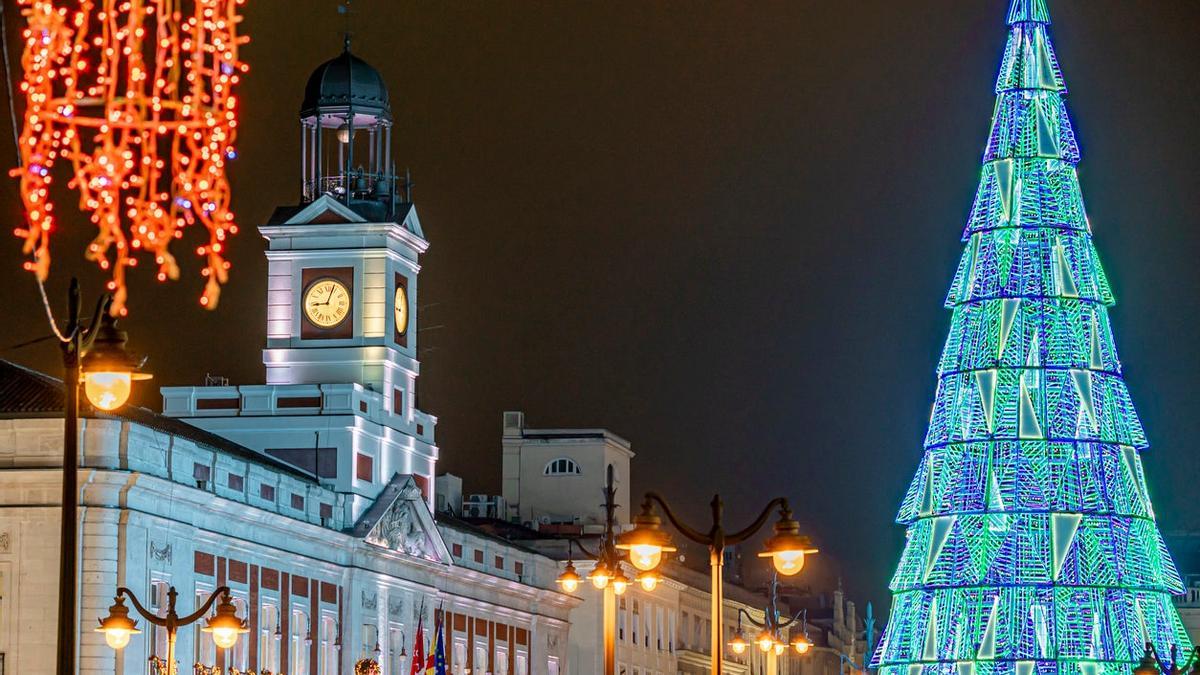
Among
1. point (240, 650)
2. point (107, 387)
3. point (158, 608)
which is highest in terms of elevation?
point (158, 608)

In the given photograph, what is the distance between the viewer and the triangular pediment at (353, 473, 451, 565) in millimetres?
74312

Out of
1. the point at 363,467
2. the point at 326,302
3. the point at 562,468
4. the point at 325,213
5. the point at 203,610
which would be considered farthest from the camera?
the point at 562,468

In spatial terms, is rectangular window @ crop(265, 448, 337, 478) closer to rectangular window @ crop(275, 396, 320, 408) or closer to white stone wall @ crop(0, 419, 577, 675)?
rectangular window @ crop(275, 396, 320, 408)

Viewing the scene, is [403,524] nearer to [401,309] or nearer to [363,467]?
[363,467]

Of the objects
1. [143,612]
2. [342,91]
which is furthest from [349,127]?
[143,612]

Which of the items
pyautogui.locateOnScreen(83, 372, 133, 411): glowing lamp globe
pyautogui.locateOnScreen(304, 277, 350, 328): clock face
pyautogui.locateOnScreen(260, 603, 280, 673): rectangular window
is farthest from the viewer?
pyautogui.locateOnScreen(304, 277, 350, 328): clock face

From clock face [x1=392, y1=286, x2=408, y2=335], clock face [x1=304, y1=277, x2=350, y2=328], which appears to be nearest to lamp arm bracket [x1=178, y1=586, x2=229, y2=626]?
clock face [x1=304, y1=277, x2=350, y2=328]

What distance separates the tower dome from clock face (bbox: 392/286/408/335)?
18.7 feet

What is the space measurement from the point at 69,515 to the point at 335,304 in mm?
57171

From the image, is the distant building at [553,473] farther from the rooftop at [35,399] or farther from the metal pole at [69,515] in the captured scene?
the metal pole at [69,515]

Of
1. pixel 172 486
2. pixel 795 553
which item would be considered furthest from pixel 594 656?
pixel 795 553

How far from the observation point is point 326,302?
258ft

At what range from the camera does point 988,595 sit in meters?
68.8

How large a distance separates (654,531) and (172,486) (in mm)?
27549
